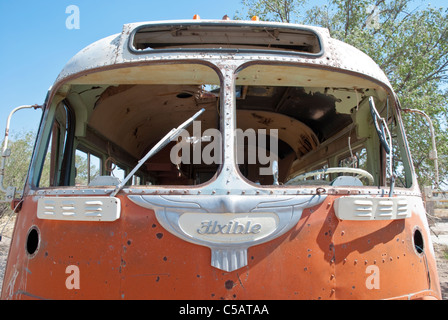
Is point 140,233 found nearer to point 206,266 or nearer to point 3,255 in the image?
point 206,266

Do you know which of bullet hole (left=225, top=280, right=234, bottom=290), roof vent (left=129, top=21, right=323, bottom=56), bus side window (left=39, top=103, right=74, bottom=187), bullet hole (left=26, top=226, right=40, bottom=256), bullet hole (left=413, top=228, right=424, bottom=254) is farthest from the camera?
bus side window (left=39, top=103, right=74, bottom=187)

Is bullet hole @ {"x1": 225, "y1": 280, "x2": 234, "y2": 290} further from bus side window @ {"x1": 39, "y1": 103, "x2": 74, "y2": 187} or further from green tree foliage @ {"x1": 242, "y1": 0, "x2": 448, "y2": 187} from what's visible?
green tree foliage @ {"x1": 242, "y1": 0, "x2": 448, "y2": 187}

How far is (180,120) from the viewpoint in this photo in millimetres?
5641

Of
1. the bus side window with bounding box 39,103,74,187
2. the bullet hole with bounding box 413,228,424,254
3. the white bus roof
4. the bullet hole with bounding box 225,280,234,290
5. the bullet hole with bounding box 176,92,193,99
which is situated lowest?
the bullet hole with bounding box 225,280,234,290

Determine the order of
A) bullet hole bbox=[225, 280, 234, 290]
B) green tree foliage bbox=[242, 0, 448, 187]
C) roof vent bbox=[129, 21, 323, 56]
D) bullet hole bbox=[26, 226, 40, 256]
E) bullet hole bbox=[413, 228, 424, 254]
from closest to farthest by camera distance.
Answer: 1. bullet hole bbox=[225, 280, 234, 290]
2. bullet hole bbox=[26, 226, 40, 256]
3. bullet hole bbox=[413, 228, 424, 254]
4. roof vent bbox=[129, 21, 323, 56]
5. green tree foliage bbox=[242, 0, 448, 187]

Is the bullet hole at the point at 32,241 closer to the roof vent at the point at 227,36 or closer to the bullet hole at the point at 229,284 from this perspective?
the bullet hole at the point at 229,284

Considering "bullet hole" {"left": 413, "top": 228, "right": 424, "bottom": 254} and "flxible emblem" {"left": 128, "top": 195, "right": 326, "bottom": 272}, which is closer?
"flxible emblem" {"left": 128, "top": 195, "right": 326, "bottom": 272}

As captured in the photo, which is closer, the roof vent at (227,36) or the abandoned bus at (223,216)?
the abandoned bus at (223,216)

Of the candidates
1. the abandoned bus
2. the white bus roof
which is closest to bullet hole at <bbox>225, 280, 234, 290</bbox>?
the abandoned bus

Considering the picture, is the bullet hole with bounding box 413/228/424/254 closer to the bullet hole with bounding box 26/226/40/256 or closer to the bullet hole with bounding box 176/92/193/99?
the bullet hole with bounding box 26/226/40/256

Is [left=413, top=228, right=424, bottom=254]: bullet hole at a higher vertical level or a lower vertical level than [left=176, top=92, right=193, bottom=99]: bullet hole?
lower

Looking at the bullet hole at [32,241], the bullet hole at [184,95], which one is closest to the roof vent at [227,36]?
A: the bullet hole at [184,95]

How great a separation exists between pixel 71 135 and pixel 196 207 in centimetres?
224

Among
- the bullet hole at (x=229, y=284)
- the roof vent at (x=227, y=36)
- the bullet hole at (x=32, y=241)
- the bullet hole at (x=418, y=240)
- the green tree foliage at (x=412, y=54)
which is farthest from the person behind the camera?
the green tree foliage at (x=412, y=54)
